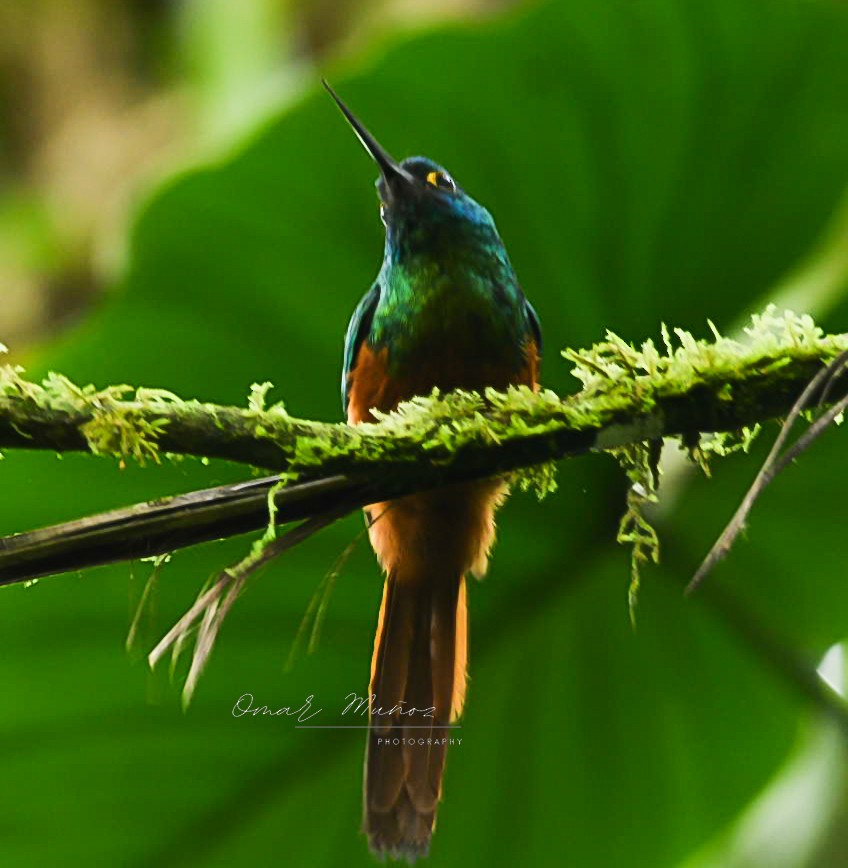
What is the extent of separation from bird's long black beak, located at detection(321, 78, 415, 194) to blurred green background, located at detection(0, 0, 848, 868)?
0.11 feet

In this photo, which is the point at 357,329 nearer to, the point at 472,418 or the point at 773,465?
the point at 472,418

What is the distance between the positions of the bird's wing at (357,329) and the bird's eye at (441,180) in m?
0.20

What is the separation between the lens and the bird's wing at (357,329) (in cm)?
174

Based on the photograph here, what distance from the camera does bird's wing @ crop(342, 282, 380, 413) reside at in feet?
5.72

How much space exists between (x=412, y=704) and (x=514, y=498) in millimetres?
330

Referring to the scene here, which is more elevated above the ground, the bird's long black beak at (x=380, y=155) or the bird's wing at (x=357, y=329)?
the bird's long black beak at (x=380, y=155)

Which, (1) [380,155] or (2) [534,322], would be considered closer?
(1) [380,155]

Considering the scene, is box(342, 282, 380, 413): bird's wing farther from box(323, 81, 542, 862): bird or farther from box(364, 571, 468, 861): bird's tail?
box(364, 571, 468, 861): bird's tail

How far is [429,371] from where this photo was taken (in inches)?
69.1
